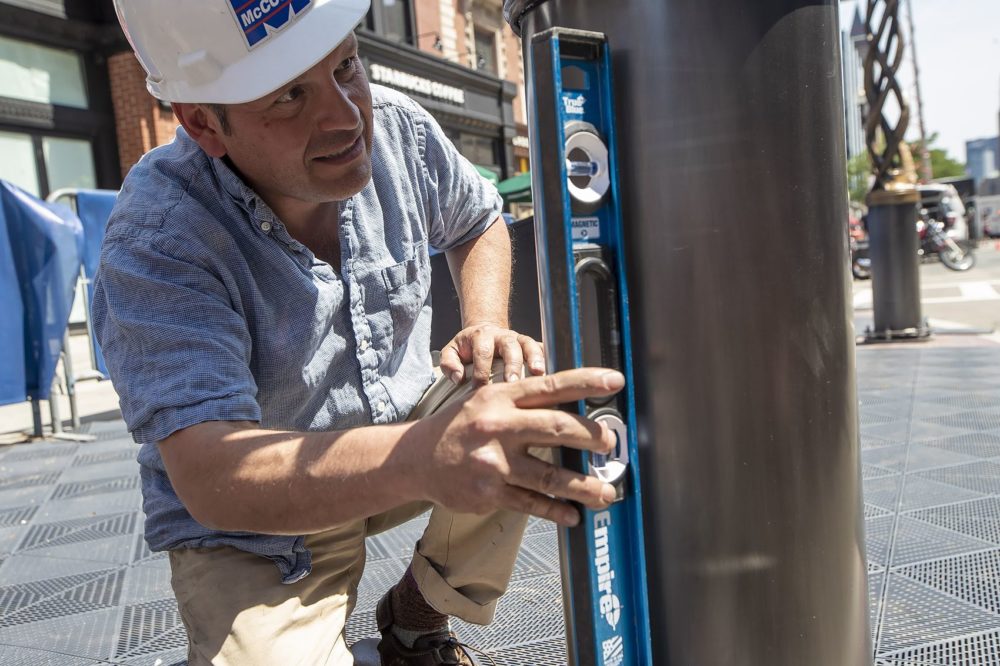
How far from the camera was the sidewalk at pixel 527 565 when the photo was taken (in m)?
1.95

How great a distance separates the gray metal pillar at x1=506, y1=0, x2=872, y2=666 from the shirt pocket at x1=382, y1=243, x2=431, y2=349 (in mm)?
881

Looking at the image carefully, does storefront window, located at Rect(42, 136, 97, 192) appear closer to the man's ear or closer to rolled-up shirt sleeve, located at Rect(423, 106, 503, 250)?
rolled-up shirt sleeve, located at Rect(423, 106, 503, 250)

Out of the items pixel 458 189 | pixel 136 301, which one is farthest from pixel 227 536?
pixel 458 189

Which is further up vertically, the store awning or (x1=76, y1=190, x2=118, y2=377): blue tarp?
the store awning

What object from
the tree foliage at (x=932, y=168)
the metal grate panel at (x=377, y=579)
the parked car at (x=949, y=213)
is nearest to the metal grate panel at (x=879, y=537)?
the metal grate panel at (x=377, y=579)

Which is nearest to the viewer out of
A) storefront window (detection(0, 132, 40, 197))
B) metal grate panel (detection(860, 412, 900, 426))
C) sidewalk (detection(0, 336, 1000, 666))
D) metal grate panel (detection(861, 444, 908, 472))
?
sidewalk (detection(0, 336, 1000, 666))

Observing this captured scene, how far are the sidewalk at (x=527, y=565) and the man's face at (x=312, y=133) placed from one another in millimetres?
1199

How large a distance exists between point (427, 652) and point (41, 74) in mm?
10586

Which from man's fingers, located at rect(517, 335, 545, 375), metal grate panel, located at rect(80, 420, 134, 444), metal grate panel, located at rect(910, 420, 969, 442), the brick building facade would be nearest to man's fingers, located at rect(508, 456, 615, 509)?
man's fingers, located at rect(517, 335, 545, 375)

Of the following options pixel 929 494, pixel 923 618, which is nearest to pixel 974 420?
pixel 929 494

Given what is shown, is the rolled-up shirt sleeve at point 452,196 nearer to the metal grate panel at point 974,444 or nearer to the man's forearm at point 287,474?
the man's forearm at point 287,474

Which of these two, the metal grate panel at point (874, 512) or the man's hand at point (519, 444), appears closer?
the man's hand at point (519, 444)

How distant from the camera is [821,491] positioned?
0.87 meters

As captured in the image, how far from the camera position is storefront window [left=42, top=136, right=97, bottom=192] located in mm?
9927
